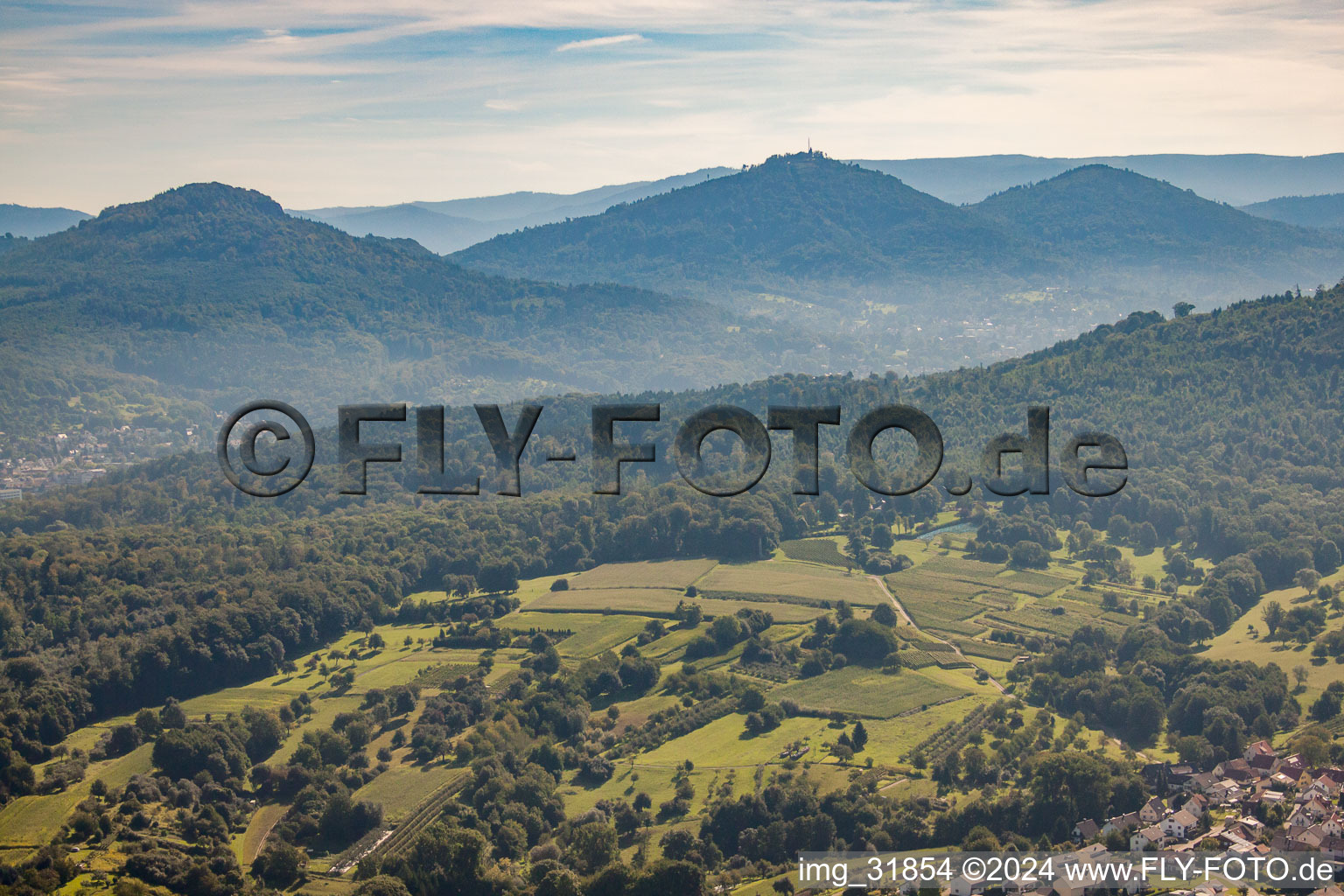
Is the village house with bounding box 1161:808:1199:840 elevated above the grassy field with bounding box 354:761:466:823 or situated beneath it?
elevated above

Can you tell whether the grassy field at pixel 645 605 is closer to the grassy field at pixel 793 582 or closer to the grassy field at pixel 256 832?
the grassy field at pixel 793 582

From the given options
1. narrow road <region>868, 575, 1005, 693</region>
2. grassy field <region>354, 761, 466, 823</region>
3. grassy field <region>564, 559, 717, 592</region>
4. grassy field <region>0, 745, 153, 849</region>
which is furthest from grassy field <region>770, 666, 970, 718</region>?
grassy field <region>0, 745, 153, 849</region>

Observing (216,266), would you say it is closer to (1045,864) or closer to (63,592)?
(63,592)

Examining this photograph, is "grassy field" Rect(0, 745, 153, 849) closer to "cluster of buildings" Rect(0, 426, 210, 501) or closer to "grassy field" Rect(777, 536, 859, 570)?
"grassy field" Rect(777, 536, 859, 570)

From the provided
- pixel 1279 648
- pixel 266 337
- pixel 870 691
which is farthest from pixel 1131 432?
pixel 266 337

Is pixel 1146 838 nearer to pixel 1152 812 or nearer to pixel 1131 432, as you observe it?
pixel 1152 812

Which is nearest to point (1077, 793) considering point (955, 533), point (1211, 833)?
point (1211, 833)

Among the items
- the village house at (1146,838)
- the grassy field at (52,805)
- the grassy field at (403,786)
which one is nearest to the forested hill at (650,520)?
the grassy field at (52,805)
